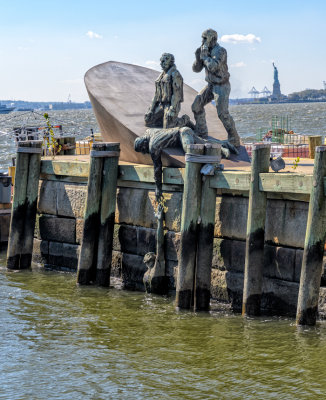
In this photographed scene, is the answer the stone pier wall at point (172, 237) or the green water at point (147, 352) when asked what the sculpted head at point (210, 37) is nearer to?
the stone pier wall at point (172, 237)

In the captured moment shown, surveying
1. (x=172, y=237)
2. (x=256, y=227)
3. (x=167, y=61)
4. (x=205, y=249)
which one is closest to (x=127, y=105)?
(x=167, y=61)

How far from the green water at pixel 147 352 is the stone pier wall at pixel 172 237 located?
0.53m

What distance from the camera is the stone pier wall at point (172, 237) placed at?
10742 mm

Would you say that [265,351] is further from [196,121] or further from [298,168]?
[196,121]

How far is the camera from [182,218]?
37.1 ft

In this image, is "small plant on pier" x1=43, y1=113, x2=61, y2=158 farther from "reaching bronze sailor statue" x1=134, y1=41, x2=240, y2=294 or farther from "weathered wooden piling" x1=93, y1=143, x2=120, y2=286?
"weathered wooden piling" x1=93, y1=143, x2=120, y2=286

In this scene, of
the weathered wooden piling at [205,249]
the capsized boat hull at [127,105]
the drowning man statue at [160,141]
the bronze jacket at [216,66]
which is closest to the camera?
the weathered wooden piling at [205,249]

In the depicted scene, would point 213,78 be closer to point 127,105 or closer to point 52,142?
point 127,105

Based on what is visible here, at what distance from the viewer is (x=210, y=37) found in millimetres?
13500

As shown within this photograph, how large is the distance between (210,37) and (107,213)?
3.52 m

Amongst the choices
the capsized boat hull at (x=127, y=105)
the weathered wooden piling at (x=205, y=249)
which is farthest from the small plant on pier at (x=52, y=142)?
the weathered wooden piling at (x=205, y=249)

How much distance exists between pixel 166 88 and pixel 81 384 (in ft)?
19.8

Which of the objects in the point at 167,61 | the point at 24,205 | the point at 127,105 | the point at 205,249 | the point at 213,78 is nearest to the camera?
the point at 205,249

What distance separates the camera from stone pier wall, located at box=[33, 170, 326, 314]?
10742mm
